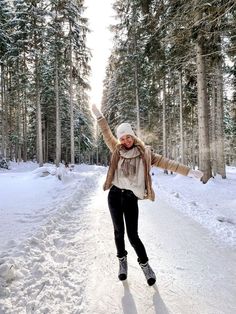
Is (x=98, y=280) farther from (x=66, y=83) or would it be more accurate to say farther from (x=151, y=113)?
(x=66, y=83)

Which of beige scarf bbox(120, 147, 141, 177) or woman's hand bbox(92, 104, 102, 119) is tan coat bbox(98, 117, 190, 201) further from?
woman's hand bbox(92, 104, 102, 119)

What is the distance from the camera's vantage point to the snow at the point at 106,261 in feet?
12.5

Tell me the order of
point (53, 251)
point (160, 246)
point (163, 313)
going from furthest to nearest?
point (160, 246) → point (53, 251) → point (163, 313)

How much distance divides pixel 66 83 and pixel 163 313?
3483cm

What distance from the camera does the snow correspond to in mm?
3799

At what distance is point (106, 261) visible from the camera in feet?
17.0

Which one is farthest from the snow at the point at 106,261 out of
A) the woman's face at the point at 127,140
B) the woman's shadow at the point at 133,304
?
the woman's face at the point at 127,140

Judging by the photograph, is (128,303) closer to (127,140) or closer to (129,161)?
(129,161)

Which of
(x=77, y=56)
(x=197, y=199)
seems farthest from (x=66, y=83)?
(x=197, y=199)

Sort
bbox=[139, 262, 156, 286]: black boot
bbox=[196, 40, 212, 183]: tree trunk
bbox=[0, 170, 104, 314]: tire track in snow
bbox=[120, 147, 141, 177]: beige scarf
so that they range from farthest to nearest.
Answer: bbox=[196, 40, 212, 183]: tree trunk < bbox=[120, 147, 141, 177]: beige scarf < bbox=[139, 262, 156, 286]: black boot < bbox=[0, 170, 104, 314]: tire track in snow

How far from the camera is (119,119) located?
129ft

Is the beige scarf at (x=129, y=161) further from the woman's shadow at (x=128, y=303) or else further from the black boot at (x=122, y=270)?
the woman's shadow at (x=128, y=303)

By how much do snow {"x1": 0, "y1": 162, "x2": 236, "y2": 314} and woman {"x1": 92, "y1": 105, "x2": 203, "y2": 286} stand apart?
413 millimetres

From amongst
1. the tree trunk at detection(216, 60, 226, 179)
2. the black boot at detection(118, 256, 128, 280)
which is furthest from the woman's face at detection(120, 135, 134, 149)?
the tree trunk at detection(216, 60, 226, 179)
